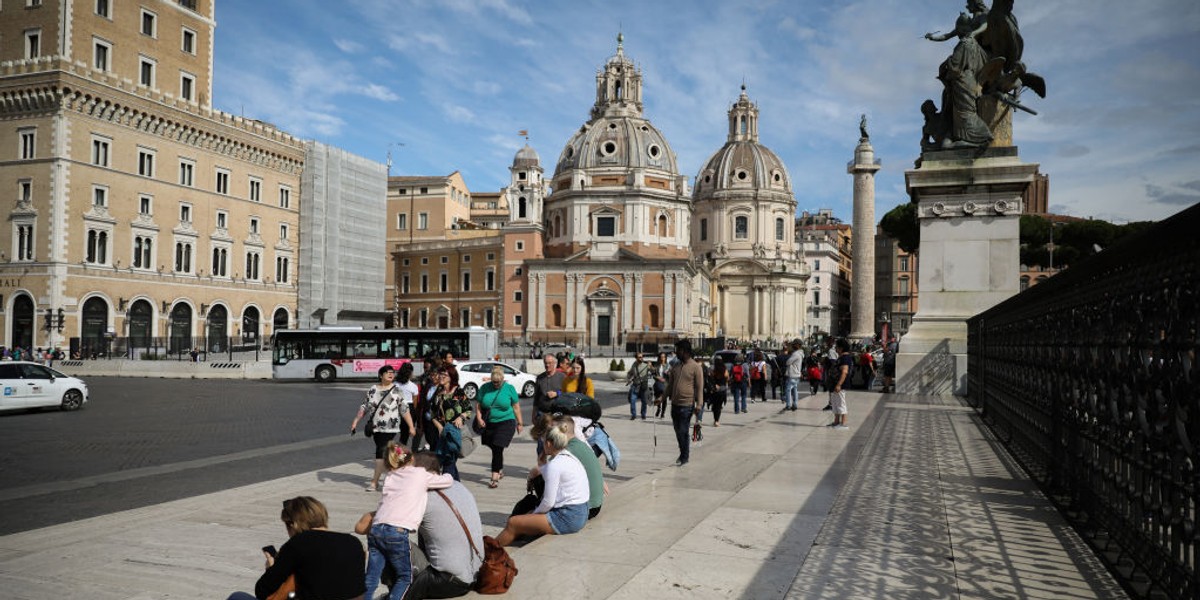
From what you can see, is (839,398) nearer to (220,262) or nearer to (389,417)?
(389,417)

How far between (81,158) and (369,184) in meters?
21.5

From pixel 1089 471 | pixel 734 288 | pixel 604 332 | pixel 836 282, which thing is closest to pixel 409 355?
pixel 1089 471

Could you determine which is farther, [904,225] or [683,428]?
[904,225]

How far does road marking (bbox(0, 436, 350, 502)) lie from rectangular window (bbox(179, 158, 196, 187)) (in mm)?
41733

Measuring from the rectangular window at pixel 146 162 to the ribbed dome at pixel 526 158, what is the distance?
4127 cm

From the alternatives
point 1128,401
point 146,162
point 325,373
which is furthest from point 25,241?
point 1128,401

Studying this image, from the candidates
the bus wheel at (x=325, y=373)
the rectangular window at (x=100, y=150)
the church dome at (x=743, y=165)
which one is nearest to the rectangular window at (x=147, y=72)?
the rectangular window at (x=100, y=150)

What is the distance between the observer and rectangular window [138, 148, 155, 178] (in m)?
47.8

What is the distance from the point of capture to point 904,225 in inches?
2527

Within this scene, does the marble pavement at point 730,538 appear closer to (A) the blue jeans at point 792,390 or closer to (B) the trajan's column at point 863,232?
(A) the blue jeans at point 792,390

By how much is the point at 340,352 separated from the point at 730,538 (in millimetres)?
32091

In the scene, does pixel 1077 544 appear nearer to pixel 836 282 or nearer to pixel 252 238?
pixel 252 238

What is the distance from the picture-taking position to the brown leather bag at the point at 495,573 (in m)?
4.93

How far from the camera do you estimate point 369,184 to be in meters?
63.4
